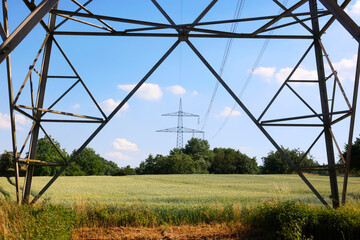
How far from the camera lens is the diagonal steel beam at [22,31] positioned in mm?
5523

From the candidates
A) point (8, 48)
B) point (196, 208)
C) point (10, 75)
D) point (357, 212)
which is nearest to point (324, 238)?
point (357, 212)

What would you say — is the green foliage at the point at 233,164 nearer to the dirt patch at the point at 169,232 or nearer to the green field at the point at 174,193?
the green field at the point at 174,193

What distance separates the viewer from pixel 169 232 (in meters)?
9.54

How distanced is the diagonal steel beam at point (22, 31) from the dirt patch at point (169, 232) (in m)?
5.45

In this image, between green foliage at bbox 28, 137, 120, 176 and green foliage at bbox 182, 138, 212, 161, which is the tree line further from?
green foliage at bbox 182, 138, 212, 161

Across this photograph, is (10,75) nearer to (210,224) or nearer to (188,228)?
(188,228)

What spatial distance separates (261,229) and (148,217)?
3.76m

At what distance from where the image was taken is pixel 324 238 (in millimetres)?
8703

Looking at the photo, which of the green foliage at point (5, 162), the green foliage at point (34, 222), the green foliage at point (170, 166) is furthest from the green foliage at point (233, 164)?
the green foliage at point (34, 222)

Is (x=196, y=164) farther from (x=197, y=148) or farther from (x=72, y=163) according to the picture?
(x=72, y=163)

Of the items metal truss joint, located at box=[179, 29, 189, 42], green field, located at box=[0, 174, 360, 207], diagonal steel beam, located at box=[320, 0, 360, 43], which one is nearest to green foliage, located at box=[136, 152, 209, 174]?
green field, located at box=[0, 174, 360, 207]

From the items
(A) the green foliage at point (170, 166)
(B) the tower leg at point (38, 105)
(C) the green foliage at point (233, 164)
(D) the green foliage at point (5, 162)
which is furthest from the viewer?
(C) the green foliage at point (233, 164)

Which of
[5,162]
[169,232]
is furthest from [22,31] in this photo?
[5,162]

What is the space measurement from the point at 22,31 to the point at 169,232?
678 centimetres
